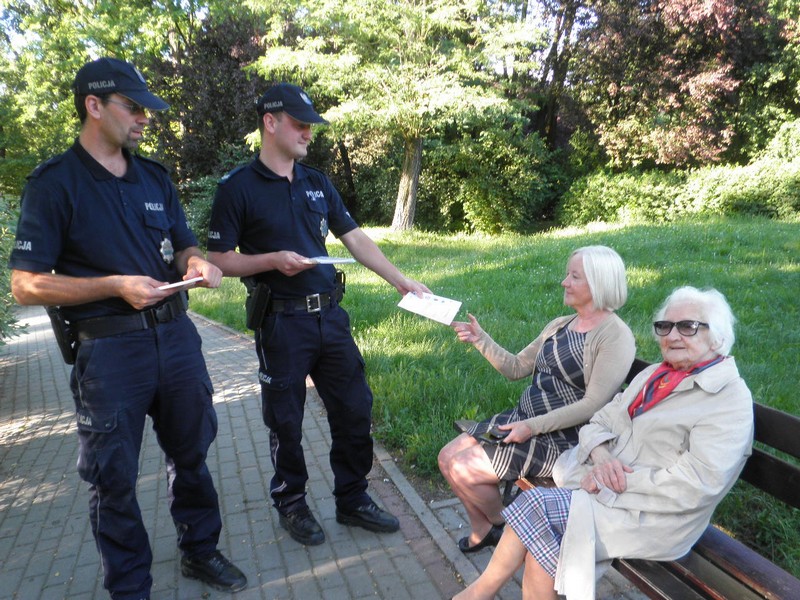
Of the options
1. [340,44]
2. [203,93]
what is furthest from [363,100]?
[203,93]

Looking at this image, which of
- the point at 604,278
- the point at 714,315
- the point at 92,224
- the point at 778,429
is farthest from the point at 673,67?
the point at 92,224

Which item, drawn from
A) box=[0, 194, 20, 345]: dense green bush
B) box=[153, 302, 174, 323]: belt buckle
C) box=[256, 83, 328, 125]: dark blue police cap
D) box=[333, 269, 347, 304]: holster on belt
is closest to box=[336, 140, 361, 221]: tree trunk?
box=[0, 194, 20, 345]: dense green bush

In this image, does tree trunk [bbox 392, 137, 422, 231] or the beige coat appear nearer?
the beige coat

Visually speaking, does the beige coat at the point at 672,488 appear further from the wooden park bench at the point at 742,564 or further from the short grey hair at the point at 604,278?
the short grey hair at the point at 604,278

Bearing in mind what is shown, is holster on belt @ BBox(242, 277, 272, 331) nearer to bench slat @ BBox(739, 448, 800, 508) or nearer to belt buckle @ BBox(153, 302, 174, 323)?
belt buckle @ BBox(153, 302, 174, 323)

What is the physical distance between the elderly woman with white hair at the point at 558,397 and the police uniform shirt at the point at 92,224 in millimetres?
1746

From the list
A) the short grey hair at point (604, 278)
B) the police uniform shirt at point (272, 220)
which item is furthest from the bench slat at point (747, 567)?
the police uniform shirt at point (272, 220)

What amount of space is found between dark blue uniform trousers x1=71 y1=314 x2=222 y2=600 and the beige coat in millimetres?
1744

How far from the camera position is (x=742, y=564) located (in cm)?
220

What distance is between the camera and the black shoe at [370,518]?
11.2 feet

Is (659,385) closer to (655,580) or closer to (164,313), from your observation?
(655,580)

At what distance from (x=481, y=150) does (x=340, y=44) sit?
6841 mm

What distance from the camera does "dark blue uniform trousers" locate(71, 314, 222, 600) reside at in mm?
2559

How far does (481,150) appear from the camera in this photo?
21.5 metres
